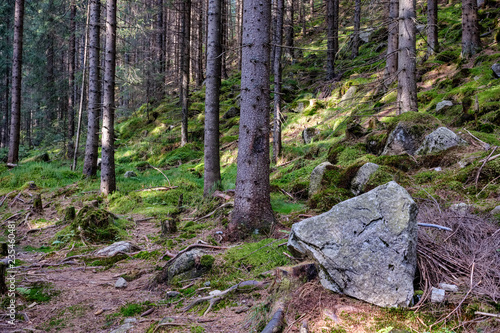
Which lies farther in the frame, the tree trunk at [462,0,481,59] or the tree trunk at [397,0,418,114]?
the tree trunk at [462,0,481,59]

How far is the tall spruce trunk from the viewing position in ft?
26.4

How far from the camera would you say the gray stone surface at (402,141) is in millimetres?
6695

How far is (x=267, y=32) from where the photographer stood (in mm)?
4992

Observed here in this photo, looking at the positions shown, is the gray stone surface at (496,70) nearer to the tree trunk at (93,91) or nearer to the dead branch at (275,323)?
the dead branch at (275,323)

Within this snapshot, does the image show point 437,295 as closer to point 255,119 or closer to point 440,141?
point 255,119

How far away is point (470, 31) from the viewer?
1163cm

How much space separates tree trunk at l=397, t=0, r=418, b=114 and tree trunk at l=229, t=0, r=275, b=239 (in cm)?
486

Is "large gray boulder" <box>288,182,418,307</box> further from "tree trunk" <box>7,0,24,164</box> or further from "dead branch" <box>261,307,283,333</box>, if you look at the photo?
"tree trunk" <box>7,0,24,164</box>

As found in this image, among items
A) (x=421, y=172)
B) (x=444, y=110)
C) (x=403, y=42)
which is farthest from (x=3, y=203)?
(x=444, y=110)

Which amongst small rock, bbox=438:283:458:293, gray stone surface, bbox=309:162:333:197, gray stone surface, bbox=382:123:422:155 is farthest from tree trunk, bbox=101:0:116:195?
small rock, bbox=438:283:458:293

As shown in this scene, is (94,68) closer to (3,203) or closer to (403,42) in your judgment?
(3,203)

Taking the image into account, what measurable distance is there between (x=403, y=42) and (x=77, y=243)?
29.4ft

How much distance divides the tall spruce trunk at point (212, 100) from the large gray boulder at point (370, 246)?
5.57 meters

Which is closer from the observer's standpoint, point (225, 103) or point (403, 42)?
point (403, 42)
